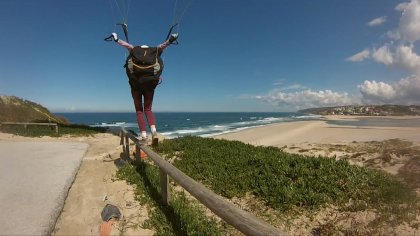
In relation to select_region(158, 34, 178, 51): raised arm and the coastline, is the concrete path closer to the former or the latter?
select_region(158, 34, 178, 51): raised arm

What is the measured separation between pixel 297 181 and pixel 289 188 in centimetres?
43

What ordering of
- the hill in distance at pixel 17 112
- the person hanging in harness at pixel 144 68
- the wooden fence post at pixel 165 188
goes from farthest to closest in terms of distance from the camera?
the hill in distance at pixel 17 112 → the person hanging in harness at pixel 144 68 → the wooden fence post at pixel 165 188

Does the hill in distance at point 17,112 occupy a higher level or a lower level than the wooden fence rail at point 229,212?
higher

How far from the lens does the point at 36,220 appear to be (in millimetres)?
4320

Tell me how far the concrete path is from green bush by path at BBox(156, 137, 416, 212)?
9.81 ft

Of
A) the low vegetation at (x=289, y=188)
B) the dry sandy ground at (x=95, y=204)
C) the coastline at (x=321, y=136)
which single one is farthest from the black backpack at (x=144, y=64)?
the coastline at (x=321, y=136)

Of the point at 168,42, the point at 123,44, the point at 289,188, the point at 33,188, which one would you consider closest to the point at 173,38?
the point at 168,42

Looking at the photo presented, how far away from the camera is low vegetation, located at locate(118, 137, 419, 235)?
4699 mm

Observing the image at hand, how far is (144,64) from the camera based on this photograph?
239 inches

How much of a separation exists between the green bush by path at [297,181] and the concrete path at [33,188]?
299 cm

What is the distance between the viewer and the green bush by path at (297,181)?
5340mm

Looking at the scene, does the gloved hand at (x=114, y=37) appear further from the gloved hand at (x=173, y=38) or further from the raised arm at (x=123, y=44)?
the gloved hand at (x=173, y=38)

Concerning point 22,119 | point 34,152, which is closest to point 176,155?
point 34,152

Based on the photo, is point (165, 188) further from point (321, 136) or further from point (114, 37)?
point (321, 136)
